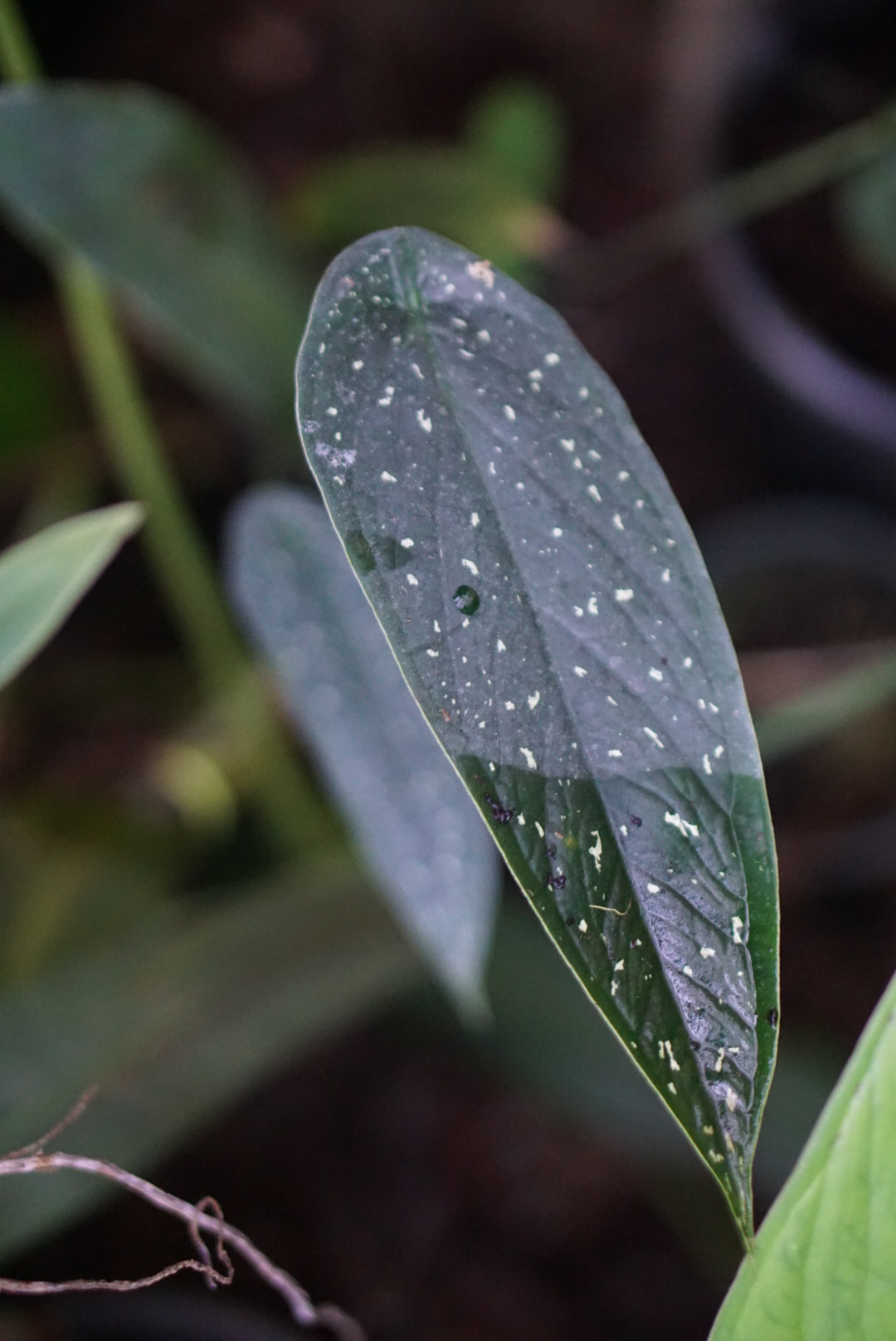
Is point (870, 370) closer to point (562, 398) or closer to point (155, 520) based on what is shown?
point (155, 520)

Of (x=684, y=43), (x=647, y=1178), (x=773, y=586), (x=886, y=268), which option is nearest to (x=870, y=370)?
(x=886, y=268)

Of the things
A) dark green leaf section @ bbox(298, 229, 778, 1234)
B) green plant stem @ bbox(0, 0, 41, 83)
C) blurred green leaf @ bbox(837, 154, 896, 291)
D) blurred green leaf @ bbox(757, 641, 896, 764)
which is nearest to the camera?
dark green leaf section @ bbox(298, 229, 778, 1234)

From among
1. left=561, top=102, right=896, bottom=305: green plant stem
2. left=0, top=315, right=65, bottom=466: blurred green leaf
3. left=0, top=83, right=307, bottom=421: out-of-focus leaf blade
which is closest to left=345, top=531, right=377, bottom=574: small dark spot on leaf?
left=0, top=83, right=307, bottom=421: out-of-focus leaf blade

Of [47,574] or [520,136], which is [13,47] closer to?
[47,574]

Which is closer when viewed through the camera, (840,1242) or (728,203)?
(840,1242)

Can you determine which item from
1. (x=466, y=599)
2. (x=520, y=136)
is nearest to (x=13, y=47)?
(x=466, y=599)

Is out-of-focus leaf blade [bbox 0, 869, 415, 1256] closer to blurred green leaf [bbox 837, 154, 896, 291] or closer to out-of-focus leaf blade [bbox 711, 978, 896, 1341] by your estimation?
out-of-focus leaf blade [bbox 711, 978, 896, 1341]
